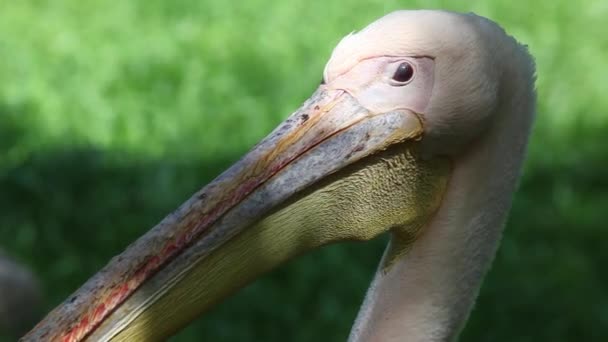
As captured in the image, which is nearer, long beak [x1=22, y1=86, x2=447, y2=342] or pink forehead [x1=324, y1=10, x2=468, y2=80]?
long beak [x1=22, y1=86, x2=447, y2=342]

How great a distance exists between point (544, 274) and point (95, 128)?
6.85 ft

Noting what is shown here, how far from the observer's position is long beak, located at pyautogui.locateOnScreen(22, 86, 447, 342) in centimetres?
208

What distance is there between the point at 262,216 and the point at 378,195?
0.26m

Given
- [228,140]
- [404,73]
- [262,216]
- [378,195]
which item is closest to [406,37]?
[404,73]

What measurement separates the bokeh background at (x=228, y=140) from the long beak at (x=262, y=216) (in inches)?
89.0

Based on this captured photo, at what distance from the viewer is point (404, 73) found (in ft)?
7.27

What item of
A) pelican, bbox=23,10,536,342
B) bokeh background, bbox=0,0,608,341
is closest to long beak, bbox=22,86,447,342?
pelican, bbox=23,10,536,342

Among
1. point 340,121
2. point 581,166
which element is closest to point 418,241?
point 340,121

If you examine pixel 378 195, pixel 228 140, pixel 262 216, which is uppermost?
pixel 262 216

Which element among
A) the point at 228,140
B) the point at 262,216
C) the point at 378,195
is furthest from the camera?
the point at 228,140

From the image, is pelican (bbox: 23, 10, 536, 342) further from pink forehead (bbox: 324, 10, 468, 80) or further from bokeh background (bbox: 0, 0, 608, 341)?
bokeh background (bbox: 0, 0, 608, 341)

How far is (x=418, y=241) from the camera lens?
7.77ft

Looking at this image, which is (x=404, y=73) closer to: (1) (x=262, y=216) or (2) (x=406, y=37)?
(2) (x=406, y=37)

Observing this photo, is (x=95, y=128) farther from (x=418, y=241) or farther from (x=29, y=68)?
(x=418, y=241)
